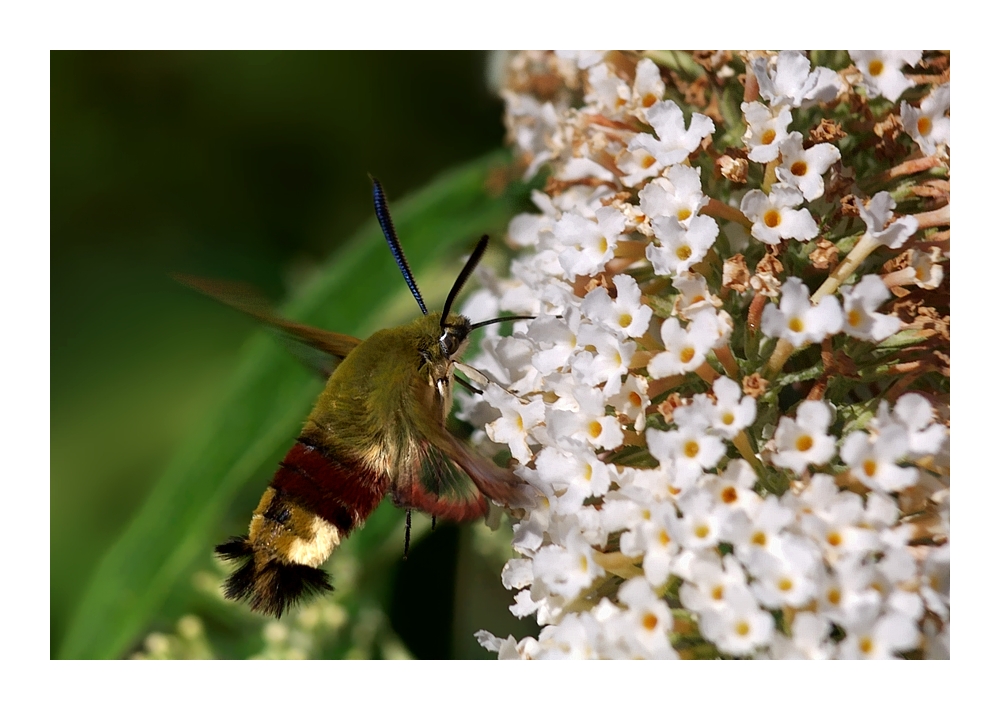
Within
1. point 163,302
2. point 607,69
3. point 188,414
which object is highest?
point 607,69

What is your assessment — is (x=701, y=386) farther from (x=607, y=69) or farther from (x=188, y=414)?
(x=188, y=414)

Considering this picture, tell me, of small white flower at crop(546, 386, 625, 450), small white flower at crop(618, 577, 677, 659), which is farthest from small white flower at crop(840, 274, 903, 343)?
small white flower at crop(618, 577, 677, 659)

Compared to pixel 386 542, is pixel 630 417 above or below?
above

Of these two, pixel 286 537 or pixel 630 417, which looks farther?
pixel 286 537

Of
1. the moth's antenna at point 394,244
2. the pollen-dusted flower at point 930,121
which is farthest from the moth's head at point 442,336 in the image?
the pollen-dusted flower at point 930,121

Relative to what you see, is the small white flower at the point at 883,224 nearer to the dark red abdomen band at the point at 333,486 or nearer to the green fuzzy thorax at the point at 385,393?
the green fuzzy thorax at the point at 385,393
